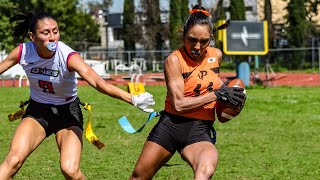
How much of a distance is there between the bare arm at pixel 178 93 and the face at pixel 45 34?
137 cm

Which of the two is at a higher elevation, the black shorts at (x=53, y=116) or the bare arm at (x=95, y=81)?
the bare arm at (x=95, y=81)

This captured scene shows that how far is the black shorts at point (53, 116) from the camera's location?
26.0 ft

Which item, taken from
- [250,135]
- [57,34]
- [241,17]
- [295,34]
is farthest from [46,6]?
[57,34]

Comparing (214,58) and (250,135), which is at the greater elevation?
(214,58)

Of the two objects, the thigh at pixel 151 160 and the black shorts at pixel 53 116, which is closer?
the thigh at pixel 151 160

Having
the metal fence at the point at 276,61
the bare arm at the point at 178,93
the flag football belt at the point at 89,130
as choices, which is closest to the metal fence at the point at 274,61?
the metal fence at the point at 276,61

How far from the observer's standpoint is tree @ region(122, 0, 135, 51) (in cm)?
5706

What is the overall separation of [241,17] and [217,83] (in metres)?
47.7

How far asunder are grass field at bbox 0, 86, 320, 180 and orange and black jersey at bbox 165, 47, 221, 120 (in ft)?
6.35

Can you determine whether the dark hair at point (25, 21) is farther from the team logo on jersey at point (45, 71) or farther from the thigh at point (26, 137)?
the thigh at point (26, 137)

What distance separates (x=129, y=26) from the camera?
5788 cm

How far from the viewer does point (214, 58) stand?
725 cm

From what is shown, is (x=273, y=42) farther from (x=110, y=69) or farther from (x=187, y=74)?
(x=187, y=74)

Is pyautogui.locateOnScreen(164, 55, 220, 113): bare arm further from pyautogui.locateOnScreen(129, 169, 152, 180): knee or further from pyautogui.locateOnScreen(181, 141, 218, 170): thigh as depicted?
pyautogui.locateOnScreen(129, 169, 152, 180): knee
